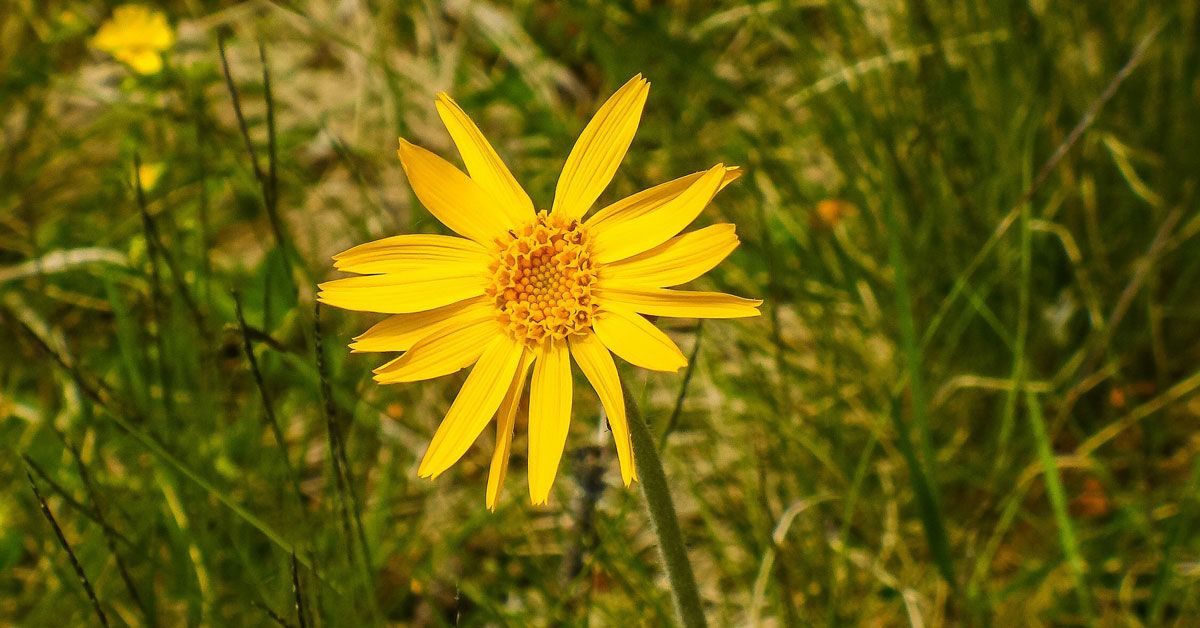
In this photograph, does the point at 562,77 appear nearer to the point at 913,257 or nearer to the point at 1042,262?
the point at 913,257

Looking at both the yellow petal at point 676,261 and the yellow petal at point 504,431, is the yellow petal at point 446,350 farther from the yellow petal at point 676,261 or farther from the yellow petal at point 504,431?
the yellow petal at point 676,261

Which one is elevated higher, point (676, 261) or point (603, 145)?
point (603, 145)

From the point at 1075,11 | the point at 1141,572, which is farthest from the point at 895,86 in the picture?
the point at 1141,572

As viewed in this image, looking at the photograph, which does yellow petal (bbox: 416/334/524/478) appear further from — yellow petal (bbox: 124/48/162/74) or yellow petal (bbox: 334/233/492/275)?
yellow petal (bbox: 124/48/162/74)

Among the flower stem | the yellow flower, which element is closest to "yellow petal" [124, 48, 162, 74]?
the yellow flower

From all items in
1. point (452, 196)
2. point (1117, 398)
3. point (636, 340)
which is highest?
point (452, 196)

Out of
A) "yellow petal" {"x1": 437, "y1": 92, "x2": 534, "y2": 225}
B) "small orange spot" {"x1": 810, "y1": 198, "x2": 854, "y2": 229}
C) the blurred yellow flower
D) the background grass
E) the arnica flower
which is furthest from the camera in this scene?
the blurred yellow flower

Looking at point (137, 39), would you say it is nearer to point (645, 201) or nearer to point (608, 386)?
point (645, 201)

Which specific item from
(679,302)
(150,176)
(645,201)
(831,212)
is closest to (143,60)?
(150,176)

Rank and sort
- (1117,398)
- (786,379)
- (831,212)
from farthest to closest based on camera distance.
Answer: (831,212)
(1117,398)
(786,379)
